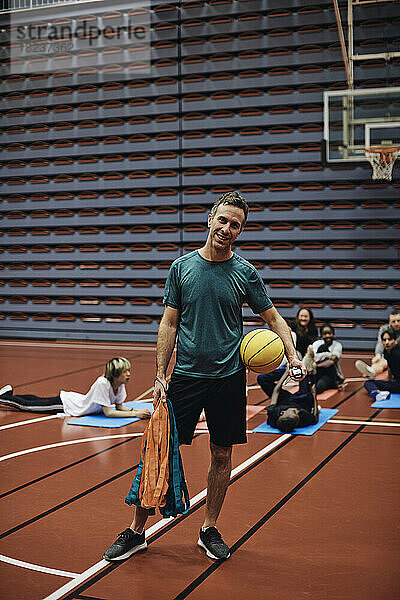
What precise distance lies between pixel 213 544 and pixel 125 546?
0.44 metres

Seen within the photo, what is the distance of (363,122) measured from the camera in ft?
34.6

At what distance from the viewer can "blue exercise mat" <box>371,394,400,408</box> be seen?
24.7ft

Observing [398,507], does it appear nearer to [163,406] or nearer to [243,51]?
[163,406]

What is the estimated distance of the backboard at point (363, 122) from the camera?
1041cm

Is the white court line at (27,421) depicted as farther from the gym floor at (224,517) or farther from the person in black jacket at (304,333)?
the person in black jacket at (304,333)

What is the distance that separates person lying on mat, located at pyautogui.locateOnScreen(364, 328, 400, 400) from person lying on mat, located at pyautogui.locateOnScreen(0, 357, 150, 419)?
2594 millimetres

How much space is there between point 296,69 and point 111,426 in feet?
25.7

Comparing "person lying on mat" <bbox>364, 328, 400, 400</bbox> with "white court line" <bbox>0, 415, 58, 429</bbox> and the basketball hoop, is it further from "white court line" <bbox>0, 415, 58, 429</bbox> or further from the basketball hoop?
the basketball hoop

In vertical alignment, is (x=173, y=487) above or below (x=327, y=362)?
above

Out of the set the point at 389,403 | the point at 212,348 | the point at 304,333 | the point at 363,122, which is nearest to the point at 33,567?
the point at 212,348

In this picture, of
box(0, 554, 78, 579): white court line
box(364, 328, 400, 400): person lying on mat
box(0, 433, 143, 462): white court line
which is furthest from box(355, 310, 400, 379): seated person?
box(0, 554, 78, 579): white court line

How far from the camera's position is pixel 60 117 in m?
14.0

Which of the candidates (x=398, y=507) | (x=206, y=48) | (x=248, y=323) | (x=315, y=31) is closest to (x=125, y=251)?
(x=248, y=323)

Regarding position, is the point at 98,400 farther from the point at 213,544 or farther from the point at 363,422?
the point at 213,544
